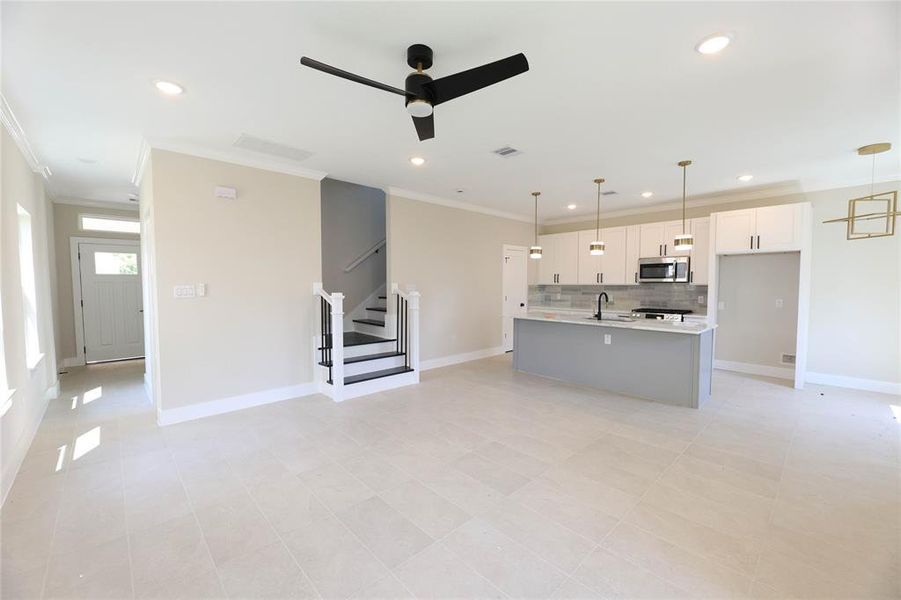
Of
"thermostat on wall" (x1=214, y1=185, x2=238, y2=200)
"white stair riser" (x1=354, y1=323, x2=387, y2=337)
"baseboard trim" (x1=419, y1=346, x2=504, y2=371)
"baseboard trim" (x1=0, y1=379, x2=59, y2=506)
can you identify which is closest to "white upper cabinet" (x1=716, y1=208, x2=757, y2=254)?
"baseboard trim" (x1=419, y1=346, x2=504, y2=371)

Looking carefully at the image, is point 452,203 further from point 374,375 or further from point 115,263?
point 115,263

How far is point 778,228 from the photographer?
5.15 metres

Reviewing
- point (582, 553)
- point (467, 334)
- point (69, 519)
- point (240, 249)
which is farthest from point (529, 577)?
point (467, 334)

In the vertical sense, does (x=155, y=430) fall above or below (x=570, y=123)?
below

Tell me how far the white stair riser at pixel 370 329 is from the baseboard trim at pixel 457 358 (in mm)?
814

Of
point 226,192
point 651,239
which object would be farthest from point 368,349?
point 651,239

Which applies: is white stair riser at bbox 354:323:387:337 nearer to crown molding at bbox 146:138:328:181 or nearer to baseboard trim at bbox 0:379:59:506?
crown molding at bbox 146:138:328:181

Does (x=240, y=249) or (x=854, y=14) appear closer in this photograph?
(x=854, y=14)

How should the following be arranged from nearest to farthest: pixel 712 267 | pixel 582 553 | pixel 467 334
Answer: pixel 582 553 → pixel 712 267 → pixel 467 334

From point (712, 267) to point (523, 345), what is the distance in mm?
3103

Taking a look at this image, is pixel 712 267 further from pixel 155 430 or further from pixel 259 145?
pixel 155 430

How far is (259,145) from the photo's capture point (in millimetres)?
3795

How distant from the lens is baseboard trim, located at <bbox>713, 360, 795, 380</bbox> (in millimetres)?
5559

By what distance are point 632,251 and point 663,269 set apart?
0.66 meters
